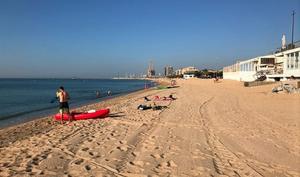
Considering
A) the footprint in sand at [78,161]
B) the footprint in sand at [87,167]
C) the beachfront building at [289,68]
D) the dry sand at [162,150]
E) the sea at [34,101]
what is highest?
the beachfront building at [289,68]

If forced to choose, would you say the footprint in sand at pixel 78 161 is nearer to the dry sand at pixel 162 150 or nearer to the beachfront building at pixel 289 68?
the dry sand at pixel 162 150

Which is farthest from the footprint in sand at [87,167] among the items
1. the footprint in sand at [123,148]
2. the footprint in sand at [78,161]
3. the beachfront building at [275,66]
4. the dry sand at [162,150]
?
the beachfront building at [275,66]

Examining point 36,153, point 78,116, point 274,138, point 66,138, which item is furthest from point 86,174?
point 78,116

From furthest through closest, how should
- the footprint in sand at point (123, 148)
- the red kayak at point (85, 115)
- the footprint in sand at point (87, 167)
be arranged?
the red kayak at point (85, 115) → the footprint in sand at point (123, 148) → the footprint in sand at point (87, 167)

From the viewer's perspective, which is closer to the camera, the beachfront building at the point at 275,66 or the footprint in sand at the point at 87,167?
the footprint in sand at the point at 87,167

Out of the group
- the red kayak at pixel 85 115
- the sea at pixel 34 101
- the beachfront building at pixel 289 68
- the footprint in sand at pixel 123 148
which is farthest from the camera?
the beachfront building at pixel 289 68

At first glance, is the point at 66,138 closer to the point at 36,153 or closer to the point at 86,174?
the point at 36,153

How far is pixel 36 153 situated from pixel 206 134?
502 centimetres

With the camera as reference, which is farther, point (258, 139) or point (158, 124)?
point (158, 124)

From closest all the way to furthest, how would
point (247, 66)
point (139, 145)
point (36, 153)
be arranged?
1. point (36, 153)
2. point (139, 145)
3. point (247, 66)

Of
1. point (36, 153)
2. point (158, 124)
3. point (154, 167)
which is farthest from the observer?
point (158, 124)

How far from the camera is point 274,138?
9.04m

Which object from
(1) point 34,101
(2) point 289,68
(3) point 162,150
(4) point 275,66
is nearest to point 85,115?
(3) point 162,150

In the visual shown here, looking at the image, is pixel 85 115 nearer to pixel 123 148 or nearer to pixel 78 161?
pixel 123 148
